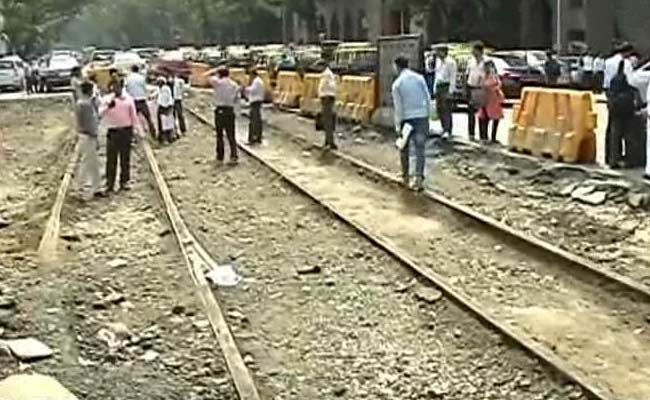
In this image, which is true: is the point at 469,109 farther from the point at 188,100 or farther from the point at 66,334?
the point at 188,100

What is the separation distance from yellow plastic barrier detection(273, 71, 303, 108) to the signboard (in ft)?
30.9

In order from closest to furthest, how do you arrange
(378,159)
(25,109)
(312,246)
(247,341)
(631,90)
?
(247,341)
(312,246)
(631,90)
(378,159)
(25,109)

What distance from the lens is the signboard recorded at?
27812mm

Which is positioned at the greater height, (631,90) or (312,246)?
(631,90)

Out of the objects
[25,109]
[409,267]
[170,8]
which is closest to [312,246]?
[409,267]

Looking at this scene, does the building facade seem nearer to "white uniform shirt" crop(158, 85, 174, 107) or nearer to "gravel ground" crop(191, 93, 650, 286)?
"white uniform shirt" crop(158, 85, 174, 107)

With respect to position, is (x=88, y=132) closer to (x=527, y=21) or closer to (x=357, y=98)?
(x=357, y=98)

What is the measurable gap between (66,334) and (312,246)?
472cm

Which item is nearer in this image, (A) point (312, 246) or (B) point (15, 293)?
(B) point (15, 293)

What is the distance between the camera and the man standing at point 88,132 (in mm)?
20500

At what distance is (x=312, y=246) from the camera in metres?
15.7

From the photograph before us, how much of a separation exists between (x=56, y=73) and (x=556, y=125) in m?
41.6

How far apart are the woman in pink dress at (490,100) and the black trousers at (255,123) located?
5.06 meters

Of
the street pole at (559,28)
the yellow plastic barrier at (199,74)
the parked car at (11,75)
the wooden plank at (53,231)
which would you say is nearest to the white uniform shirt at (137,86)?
the wooden plank at (53,231)
